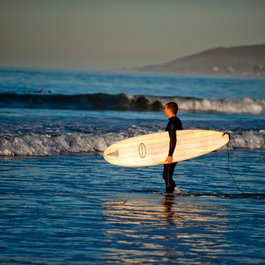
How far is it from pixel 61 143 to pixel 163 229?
325 inches

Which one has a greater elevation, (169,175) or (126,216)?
(169,175)

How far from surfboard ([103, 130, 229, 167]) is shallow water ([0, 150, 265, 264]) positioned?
44cm

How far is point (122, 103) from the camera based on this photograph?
34094 mm

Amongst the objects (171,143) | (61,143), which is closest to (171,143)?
(171,143)

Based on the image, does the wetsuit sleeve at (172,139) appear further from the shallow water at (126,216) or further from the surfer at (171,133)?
the shallow water at (126,216)

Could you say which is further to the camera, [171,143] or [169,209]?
[171,143]

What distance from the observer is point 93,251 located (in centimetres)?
513

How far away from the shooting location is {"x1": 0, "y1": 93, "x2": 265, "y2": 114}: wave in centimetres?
3012

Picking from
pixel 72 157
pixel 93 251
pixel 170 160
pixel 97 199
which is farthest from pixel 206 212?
pixel 72 157

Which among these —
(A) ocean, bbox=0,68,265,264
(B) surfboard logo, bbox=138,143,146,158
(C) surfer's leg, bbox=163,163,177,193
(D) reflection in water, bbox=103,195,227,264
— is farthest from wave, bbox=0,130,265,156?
(D) reflection in water, bbox=103,195,227,264

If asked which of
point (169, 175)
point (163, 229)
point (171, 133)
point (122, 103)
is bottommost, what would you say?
point (163, 229)

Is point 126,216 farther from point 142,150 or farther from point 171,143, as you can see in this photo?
point 142,150

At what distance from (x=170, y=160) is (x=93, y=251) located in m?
3.01

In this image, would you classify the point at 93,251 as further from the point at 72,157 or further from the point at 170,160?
the point at 72,157
